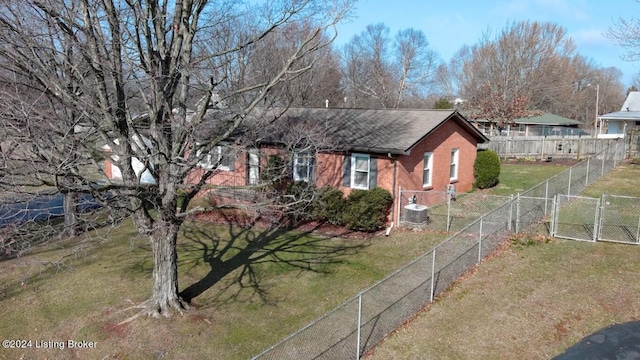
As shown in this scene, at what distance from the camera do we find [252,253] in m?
14.5

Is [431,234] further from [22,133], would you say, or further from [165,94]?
[22,133]

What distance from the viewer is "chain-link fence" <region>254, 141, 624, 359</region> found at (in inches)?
322

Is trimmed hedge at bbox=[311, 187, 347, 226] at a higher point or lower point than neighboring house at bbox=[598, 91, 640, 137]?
lower

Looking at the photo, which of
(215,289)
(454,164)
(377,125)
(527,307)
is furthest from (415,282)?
(454,164)

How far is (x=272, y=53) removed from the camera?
27094 mm

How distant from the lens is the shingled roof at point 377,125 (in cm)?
1689

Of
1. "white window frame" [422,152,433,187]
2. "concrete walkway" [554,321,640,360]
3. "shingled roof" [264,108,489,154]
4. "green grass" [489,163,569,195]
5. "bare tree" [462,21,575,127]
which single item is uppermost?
"bare tree" [462,21,575,127]

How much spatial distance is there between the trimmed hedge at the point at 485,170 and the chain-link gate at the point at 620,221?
546 cm

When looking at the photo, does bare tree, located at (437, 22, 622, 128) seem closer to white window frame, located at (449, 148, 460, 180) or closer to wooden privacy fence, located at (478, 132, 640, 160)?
wooden privacy fence, located at (478, 132, 640, 160)

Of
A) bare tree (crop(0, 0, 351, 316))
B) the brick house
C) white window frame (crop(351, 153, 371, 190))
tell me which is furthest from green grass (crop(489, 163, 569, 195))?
bare tree (crop(0, 0, 351, 316))

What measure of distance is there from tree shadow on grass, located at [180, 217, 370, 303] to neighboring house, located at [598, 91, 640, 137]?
3058cm

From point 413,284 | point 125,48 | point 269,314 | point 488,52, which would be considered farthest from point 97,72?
point 488,52

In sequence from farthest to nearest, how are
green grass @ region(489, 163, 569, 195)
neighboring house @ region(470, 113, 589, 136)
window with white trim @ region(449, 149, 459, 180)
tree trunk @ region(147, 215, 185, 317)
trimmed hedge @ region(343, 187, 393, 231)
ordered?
1. neighboring house @ region(470, 113, 589, 136)
2. green grass @ region(489, 163, 569, 195)
3. window with white trim @ region(449, 149, 459, 180)
4. trimmed hedge @ region(343, 187, 393, 231)
5. tree trunk @ region(147, 215, 185, 317)

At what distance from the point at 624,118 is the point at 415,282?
108ft
